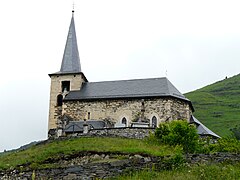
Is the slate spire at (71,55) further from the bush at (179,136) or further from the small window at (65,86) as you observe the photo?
the bush at (179,136)

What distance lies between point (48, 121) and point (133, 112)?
37.0ft

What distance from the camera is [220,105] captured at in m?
130

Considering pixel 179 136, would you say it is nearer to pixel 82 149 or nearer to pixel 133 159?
pixel 82 149

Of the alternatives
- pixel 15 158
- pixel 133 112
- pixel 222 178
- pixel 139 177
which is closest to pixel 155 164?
pixel 139 177

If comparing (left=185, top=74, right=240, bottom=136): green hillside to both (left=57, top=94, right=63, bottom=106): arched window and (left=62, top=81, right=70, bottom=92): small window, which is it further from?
(left=57, top=94, right=63, bottom=106): arched window

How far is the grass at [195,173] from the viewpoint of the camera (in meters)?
13.0

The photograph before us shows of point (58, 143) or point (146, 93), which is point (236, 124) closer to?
point (146, 93)

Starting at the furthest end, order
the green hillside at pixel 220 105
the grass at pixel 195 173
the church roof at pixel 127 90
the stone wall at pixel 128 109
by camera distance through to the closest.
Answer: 1. the green hillside at pixel 220 105
2. the church roof at pixel 127 90
3. the stone wall at pixel 128 109
4. the grass at pixel 195 173

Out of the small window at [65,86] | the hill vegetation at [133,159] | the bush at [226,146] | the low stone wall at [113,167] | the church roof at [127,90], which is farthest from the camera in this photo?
the small window at [65,86]

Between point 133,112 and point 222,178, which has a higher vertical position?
point 133,112

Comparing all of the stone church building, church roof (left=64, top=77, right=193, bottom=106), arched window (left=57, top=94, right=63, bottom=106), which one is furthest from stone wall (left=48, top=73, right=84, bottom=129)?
church roof (left=64, top=77, right=193, bottom=106)

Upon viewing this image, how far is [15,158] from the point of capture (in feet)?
101

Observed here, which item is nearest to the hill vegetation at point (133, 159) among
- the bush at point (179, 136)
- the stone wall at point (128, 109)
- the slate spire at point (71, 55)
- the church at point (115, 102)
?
the bush at point (179, 136)

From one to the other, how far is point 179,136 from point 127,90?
20.2m
